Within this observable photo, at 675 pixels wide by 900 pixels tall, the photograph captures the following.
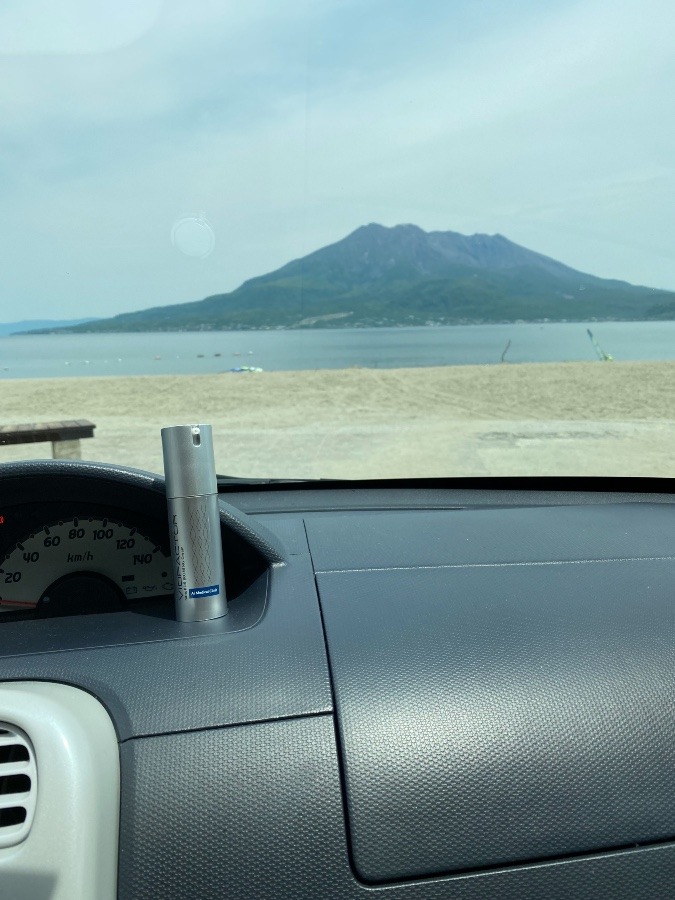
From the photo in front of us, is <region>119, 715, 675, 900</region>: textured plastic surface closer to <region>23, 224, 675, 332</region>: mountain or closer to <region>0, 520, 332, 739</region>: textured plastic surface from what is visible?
<region>0, 520, 332, 739</region>: textured plastic surface

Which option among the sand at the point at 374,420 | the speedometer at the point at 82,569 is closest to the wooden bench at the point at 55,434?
the sand at the point at 374,420

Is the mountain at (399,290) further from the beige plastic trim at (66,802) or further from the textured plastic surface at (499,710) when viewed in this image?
the beige plastic trim at (66,802)

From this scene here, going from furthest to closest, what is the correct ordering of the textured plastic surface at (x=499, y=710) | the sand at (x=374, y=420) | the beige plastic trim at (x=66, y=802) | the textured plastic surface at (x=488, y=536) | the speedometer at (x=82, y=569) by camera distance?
the sand at (x=374, y=420), the textured plastic surface at (x=488, y=536), the speedometer at (x=82, y=569), the textured plastic surface at (x=499, y=710), the beige plastic trim at (x=66, y=802)

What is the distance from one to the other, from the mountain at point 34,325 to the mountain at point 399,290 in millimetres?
72

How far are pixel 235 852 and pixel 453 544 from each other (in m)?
1.20

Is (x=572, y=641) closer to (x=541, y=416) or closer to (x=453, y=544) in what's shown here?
(x=453, y=544)

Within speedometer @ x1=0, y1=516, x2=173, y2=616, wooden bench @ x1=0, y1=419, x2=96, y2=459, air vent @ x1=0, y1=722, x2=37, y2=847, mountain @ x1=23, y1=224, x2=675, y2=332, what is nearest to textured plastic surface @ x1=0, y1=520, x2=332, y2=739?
air vent @ x1=0, y1=722, x2=37, y2=847

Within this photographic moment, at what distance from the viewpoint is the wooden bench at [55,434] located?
3.49 meters

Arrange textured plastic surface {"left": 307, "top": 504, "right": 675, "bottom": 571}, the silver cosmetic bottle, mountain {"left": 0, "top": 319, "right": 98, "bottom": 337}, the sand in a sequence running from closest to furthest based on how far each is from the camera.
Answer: the silver cosmetic bottle, textured plastic surface {"left": 307, "top": 504, "right": 675, "bottom": 571}, mountain {"left": 0, "top": 319, "right": 98, "bottom": 337}, the sand

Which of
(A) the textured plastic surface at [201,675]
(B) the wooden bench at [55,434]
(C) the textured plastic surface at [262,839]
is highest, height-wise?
(B) the wooden bench at [55,434]

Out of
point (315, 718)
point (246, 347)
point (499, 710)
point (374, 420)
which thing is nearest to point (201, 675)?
point (315, 718)

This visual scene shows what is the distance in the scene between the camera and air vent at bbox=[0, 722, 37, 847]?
1.51m

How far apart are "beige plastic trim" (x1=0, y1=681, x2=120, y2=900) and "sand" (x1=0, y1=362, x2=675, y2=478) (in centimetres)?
201

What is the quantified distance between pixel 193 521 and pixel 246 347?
2.88 m
